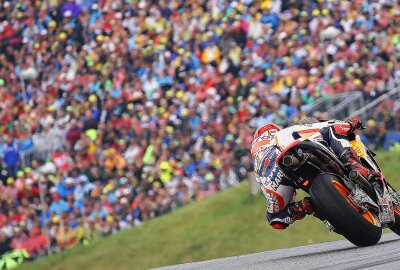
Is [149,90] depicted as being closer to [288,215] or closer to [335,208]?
[288,215]

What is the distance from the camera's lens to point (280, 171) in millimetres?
6961

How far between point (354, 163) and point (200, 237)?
238 inches

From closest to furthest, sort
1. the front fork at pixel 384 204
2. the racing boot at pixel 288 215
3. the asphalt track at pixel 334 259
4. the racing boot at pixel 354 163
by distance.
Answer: the asphalt track at pixel 334 259 → the racing boot at pixel 354 163 → the front fork at pixel 384 204 → the racing boot at pixel 288 215

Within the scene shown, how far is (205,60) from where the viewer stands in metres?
16.4

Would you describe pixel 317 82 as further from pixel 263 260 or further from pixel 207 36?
pixel 263 260

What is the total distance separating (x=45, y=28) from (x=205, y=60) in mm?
3651

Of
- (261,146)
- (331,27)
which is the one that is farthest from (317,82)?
(261,146)

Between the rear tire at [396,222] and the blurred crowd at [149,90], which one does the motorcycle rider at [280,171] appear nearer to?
the rear tire at [396,222]

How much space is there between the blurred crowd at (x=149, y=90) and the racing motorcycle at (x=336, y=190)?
22.7 ft

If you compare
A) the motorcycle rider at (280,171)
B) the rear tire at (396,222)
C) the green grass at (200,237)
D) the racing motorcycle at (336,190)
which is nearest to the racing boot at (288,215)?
the motorcycle rider at (280,171)

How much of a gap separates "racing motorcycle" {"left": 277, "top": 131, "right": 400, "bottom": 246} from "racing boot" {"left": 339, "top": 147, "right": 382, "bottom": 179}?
40 mm

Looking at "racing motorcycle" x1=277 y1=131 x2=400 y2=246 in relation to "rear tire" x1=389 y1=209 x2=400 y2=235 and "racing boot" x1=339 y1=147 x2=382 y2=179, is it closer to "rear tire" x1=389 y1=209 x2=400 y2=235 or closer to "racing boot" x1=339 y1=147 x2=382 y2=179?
"racing boot" x1=339 y1=147 x2=382 y2=179

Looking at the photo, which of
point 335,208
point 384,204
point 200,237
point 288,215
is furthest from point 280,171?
point 200,237

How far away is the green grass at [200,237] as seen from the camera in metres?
12.0
